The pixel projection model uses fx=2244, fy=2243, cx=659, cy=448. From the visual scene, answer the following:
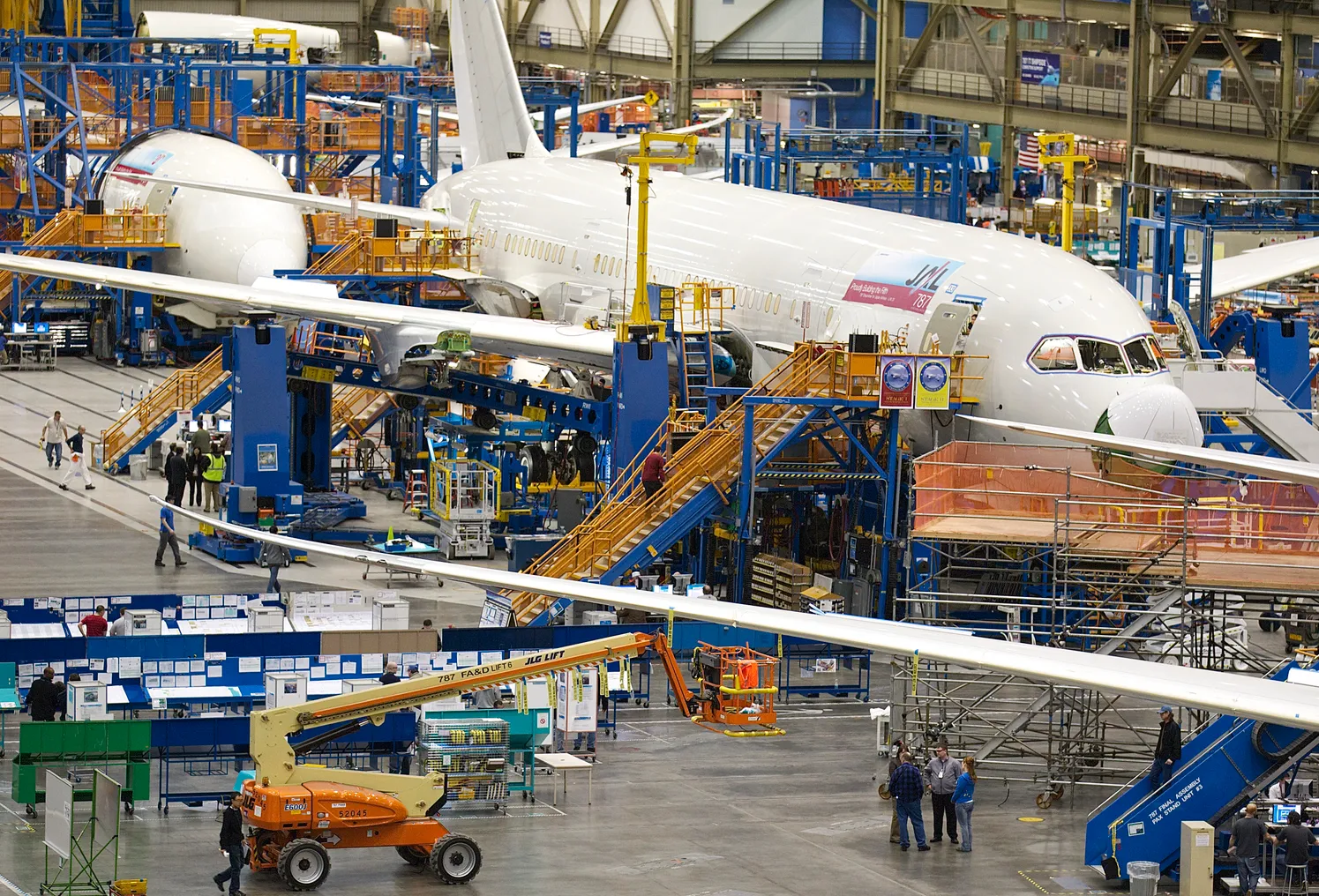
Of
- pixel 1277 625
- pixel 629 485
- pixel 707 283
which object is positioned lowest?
pixel 1277 625

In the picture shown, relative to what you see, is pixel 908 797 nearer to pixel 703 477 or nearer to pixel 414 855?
pixel 414 855

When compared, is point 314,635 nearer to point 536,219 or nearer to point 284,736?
point 284,736

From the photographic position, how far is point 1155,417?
32.7 meters

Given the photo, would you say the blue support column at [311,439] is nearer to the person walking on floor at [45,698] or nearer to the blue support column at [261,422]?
the blue support column at [261,422]

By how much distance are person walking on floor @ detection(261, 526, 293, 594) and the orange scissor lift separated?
8.27 meters

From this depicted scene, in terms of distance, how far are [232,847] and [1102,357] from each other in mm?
16513

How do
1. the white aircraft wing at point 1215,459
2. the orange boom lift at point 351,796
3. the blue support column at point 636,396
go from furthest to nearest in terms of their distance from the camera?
the blue support column at point 636,396 → the orange boom lift at point 351,796 → the white aircraft wing at point 1215,459

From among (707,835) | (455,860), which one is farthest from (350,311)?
(455,860)

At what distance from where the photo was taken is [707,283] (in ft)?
133

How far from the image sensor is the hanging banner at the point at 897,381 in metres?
34.1

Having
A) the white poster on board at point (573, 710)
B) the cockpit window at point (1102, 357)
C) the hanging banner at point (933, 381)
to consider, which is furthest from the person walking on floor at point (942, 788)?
the cockpit window at point (1102, 357)

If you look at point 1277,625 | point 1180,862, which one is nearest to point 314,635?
point 1180,862

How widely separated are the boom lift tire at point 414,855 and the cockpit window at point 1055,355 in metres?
13.9

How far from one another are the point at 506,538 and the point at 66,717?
1398 centimetres
